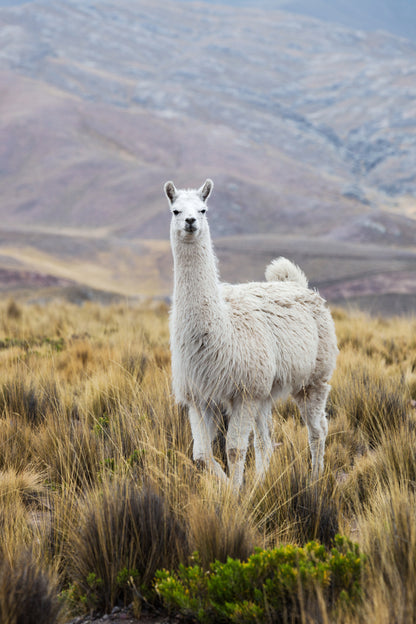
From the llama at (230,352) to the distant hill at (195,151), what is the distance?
23.0 metres

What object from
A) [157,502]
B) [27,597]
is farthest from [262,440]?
[27,597]

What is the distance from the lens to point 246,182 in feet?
219

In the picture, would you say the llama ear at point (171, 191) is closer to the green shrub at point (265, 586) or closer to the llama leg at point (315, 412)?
the llama leg at point (315, 412)

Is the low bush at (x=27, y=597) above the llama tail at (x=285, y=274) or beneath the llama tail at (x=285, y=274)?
beneath

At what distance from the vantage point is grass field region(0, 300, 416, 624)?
201cm

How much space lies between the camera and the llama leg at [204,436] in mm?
3003

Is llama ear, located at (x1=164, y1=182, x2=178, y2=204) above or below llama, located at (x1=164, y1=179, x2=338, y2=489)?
above

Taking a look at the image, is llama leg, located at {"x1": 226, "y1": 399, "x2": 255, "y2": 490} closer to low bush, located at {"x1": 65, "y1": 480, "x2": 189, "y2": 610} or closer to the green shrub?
low bush, located at {"x1": 65, "y1": 480, "x2": 189, "y2": 610}

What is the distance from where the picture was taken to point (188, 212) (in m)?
3.32

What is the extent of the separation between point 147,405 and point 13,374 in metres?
1.28

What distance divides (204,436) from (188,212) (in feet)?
4.05

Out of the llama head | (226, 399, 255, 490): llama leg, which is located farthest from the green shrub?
the llama head

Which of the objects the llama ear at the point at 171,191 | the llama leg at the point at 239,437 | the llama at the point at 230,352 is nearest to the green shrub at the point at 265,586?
the llama at the point at 230,352

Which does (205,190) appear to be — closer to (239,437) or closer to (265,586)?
(239,437)
